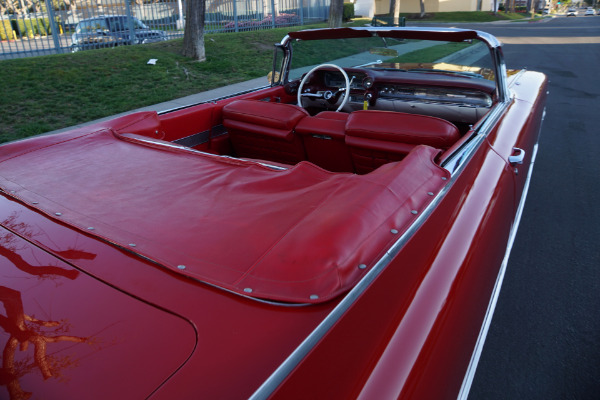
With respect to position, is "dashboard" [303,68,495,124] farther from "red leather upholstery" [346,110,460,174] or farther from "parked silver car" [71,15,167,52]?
"parked silver car" [71,15,167,52]

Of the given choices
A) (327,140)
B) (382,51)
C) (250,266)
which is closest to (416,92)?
(382,51)

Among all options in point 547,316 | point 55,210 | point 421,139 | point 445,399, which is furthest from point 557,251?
point 55,210

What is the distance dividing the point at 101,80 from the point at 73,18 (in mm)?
4280

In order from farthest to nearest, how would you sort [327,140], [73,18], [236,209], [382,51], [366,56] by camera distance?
[73,18] < [366,56] < [382,51] < [327,140] < [236,209]

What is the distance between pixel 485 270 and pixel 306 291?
941 millimetres

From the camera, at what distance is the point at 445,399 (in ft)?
4.11

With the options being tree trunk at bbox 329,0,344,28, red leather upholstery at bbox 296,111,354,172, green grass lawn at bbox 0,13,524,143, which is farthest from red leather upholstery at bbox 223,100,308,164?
tree trunk at bbox 329,0,344,28

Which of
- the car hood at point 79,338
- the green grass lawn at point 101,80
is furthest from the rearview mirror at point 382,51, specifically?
the green grass lawn at point 101,80

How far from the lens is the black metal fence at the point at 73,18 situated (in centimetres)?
982

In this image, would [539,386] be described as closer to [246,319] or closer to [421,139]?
[421,139]

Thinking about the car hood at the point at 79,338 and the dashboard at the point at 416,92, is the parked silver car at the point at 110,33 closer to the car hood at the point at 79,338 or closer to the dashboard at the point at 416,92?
the dashboard at the point at 416,92

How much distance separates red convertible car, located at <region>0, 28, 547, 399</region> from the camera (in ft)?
3.04

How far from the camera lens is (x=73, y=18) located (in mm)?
10984

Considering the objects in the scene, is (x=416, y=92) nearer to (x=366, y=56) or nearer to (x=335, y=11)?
(x=366, y=56)
